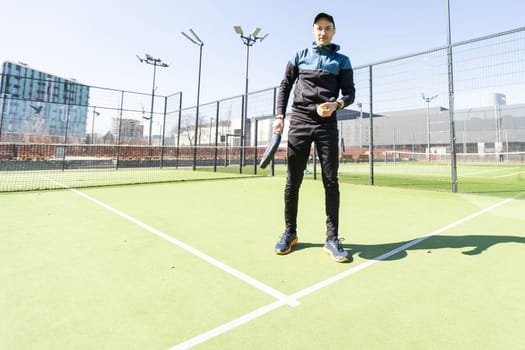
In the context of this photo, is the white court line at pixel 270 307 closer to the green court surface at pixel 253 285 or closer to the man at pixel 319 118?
the green court surface at pixel 253 285

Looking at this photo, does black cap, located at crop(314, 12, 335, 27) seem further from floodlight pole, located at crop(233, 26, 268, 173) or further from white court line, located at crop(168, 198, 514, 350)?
floodlight pole, located at crop(233, 26, 268, 173)

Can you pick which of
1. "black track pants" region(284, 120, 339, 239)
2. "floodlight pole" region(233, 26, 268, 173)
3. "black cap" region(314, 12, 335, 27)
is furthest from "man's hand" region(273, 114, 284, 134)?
"floodlight pole" region(233, 26, 268, 173)

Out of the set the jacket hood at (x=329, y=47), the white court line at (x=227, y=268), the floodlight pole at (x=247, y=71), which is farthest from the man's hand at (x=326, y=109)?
the floodlight pole at (x=247, y=71)

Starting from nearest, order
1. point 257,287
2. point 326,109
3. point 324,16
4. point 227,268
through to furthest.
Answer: point 257,287 → point 227,268 → point 326,109 → point 324,16

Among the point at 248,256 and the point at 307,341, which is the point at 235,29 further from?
the point at 307,341

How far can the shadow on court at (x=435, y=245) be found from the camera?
2686 millimetres

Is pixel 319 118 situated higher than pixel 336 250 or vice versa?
pixel 319 118

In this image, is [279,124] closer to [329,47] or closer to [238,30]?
[329,47]

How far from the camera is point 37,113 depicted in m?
15.9

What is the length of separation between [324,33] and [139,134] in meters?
17.7

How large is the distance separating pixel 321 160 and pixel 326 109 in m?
0.53

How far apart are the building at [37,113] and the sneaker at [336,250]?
16471 millimetres

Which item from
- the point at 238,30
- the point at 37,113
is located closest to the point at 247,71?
the point at 238,30

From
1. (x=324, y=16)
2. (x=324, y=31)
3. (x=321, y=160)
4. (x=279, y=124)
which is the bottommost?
(x=321, y=160)
